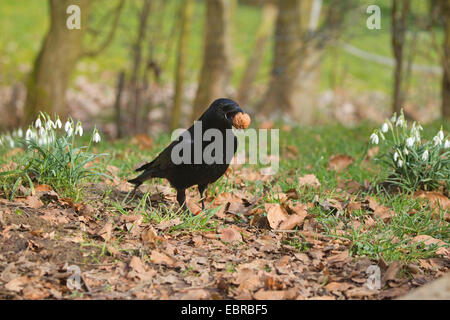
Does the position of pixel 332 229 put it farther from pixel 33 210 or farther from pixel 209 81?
pixel 209 81

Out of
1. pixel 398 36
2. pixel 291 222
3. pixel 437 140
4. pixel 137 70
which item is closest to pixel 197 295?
pixel 291 222

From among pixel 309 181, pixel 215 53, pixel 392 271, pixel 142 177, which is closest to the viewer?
pixel 392 271

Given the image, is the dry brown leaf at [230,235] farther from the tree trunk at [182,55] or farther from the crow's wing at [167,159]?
the tree trunk at [182,55]

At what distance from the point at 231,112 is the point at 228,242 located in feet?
3.01

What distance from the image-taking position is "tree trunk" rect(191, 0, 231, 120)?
8031mm

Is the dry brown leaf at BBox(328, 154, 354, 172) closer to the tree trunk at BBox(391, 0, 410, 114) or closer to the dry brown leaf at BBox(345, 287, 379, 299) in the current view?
the dry brown leaf at BBox(345, 287, 379, 299)

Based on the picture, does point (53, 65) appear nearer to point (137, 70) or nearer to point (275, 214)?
point (137, 70)

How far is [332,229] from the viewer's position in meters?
3.58

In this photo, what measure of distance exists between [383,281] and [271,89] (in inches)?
310

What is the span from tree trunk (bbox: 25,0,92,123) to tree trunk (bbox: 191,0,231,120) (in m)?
1.93

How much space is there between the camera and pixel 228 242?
3412 millimetres

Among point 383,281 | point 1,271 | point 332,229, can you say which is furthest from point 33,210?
point 383,281

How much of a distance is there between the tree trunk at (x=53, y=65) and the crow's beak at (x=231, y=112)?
186 inches
